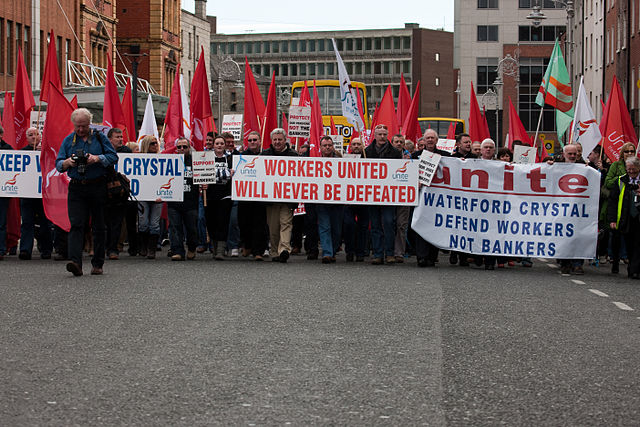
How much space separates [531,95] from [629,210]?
89.1 meters

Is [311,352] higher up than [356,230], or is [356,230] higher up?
[356,230]

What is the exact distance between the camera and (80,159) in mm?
14430

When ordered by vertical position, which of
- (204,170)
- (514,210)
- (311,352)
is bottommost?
(311,352)

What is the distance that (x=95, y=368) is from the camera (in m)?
7.93

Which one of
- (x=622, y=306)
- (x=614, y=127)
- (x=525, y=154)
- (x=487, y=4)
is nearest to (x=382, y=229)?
(x=525, y=154)

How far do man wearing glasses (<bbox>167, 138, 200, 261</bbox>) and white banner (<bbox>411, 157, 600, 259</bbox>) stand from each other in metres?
3.39

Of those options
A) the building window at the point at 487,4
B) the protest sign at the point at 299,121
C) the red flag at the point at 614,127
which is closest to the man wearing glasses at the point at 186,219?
A: the protest sign at the point at 299,121

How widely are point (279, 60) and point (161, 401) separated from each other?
167 m

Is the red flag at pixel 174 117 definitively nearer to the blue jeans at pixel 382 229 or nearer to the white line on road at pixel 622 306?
the blue jeans at pixel 382 229

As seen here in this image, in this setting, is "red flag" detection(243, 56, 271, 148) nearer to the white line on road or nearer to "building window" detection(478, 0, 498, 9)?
the white line on road

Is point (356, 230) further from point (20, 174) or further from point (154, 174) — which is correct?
point (20, 174)

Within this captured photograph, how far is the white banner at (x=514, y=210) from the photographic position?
1764cm

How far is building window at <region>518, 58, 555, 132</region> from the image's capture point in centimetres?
10156

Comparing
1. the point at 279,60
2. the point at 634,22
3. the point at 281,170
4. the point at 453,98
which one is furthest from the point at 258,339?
the point at 279,60
